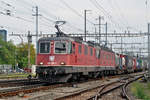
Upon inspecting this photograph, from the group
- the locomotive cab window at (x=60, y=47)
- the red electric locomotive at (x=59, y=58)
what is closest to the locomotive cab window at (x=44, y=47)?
the red electric locomotive at (x=59, y=58)

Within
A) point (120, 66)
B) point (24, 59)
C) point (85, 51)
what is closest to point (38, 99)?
point (85, 51)

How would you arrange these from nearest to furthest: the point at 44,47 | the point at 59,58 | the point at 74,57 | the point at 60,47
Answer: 1. the point at 59,58
2. the point at 60,47
3. the point at 44,47
4. the point at 74,57

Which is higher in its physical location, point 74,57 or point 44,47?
→ point 44,47

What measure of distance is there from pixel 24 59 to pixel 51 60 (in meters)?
66.9

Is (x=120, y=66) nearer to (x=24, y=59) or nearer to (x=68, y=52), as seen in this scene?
(x=68, y=52)

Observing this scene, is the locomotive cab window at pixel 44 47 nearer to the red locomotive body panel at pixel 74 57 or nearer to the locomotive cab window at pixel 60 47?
the red locomotive body panel at pixel 74 57

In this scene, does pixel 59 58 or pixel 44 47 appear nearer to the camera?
pixel 59 58

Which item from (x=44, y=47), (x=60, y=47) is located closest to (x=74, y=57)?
(x=60, y=47)

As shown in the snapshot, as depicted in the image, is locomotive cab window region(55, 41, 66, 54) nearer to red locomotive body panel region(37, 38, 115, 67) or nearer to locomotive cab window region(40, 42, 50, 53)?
red locomotive body panel region(37, 38, 115, 67)

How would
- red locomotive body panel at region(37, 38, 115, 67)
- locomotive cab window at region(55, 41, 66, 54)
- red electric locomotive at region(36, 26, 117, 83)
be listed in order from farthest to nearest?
locomotive cab window at region(55, 41, 66, 54) < red locomotive body panel at region(37, 38, 115, 67) < red electric locomotive at region(36, 26, 117, 83)

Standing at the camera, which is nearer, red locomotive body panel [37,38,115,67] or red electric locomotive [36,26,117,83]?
red electric locomotive [36,26,117,83]

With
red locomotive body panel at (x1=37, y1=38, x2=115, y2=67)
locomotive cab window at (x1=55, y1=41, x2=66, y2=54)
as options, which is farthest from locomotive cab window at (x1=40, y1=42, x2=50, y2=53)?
locomotive cab window at (x1=55, y1=41, x2=66, y2=54)

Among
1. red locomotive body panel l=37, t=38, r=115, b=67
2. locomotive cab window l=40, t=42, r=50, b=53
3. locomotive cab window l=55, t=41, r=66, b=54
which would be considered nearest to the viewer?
red locomotive body panel l=37, t=38, r=115, b=67

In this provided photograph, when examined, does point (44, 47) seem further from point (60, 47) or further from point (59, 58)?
point (59, 58)
